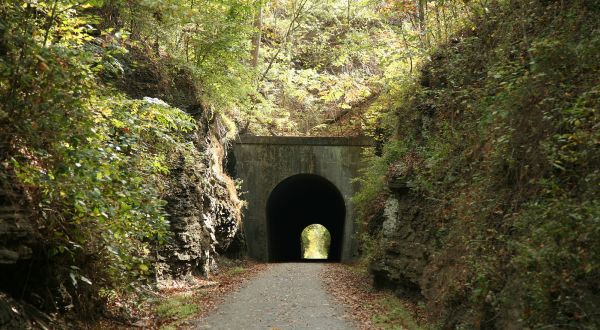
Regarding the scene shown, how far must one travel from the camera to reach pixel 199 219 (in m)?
12.6

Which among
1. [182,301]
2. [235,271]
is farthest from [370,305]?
[235,271]

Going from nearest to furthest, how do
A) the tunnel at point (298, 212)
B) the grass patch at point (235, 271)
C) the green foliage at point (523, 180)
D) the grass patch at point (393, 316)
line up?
the green foliage at point (523, 180) → the grass patch at point (393, 316) → the grass patch at point (235, 271) → the tunnel at point (298, 212)

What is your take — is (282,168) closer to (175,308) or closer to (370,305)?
(370,305)

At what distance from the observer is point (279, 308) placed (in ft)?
30.2

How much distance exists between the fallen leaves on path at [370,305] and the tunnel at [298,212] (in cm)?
708

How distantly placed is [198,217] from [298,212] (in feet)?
49.9

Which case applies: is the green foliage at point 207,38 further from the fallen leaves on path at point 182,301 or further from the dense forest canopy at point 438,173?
the fallen leaves on path at point 182,301

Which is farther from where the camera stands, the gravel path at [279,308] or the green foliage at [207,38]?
the green foliage at [207,38]

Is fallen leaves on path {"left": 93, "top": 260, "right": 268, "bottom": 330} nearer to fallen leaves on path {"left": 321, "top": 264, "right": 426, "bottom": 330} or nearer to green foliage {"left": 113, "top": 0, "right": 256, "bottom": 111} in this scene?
fallen leaves on path {"left": 321, "top": 264, "right": 426, "bottom": 330}

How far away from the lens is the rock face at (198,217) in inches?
444

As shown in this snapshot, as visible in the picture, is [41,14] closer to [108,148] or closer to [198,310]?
[108,148]

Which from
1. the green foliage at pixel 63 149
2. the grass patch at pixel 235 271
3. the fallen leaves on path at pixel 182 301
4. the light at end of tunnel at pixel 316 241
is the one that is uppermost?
the green foliage at pixel 63 149

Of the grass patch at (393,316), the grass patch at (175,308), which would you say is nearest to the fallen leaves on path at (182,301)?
the grass patch at (175,308)

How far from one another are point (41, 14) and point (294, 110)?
762 inches
